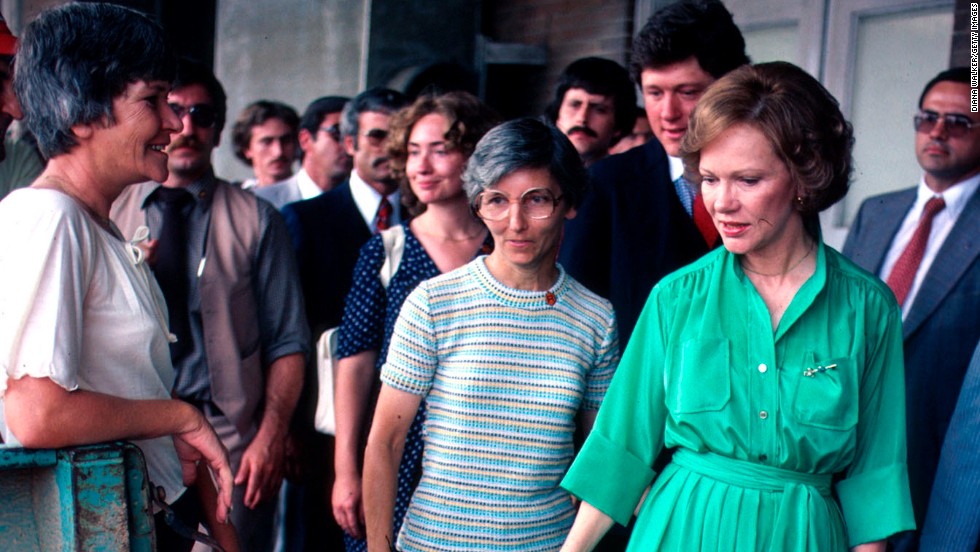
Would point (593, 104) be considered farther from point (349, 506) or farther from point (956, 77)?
point (349, 506)

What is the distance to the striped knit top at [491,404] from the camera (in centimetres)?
258

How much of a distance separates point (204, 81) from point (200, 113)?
12 cm

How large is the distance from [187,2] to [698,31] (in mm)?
3165

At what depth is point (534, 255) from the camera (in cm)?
264

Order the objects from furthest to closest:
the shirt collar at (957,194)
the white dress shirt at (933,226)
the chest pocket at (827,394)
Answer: the shirt collar at (957,194) < the white dress shirt at (933,226) < the chest pocket at (827,394)

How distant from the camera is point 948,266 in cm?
368

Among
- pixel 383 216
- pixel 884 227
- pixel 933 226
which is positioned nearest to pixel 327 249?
pixel 383 216

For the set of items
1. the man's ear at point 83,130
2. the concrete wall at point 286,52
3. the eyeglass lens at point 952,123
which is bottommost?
the man's ear at point 83,130

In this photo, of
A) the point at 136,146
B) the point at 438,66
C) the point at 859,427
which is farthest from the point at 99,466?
the point at 438,66

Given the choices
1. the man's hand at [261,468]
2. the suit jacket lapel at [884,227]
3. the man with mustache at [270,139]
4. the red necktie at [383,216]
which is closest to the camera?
the man's hand at [261,468]

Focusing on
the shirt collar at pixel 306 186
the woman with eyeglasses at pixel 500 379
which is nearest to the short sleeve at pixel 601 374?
the woman with eyeglasses at pixel 500 379

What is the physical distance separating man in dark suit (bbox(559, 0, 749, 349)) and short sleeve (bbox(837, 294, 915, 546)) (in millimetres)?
752

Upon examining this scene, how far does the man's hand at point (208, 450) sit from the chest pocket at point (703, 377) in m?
0.97

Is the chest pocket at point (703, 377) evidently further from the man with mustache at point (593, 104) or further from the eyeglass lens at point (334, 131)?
the eyeglass lens at point (334, 131)
